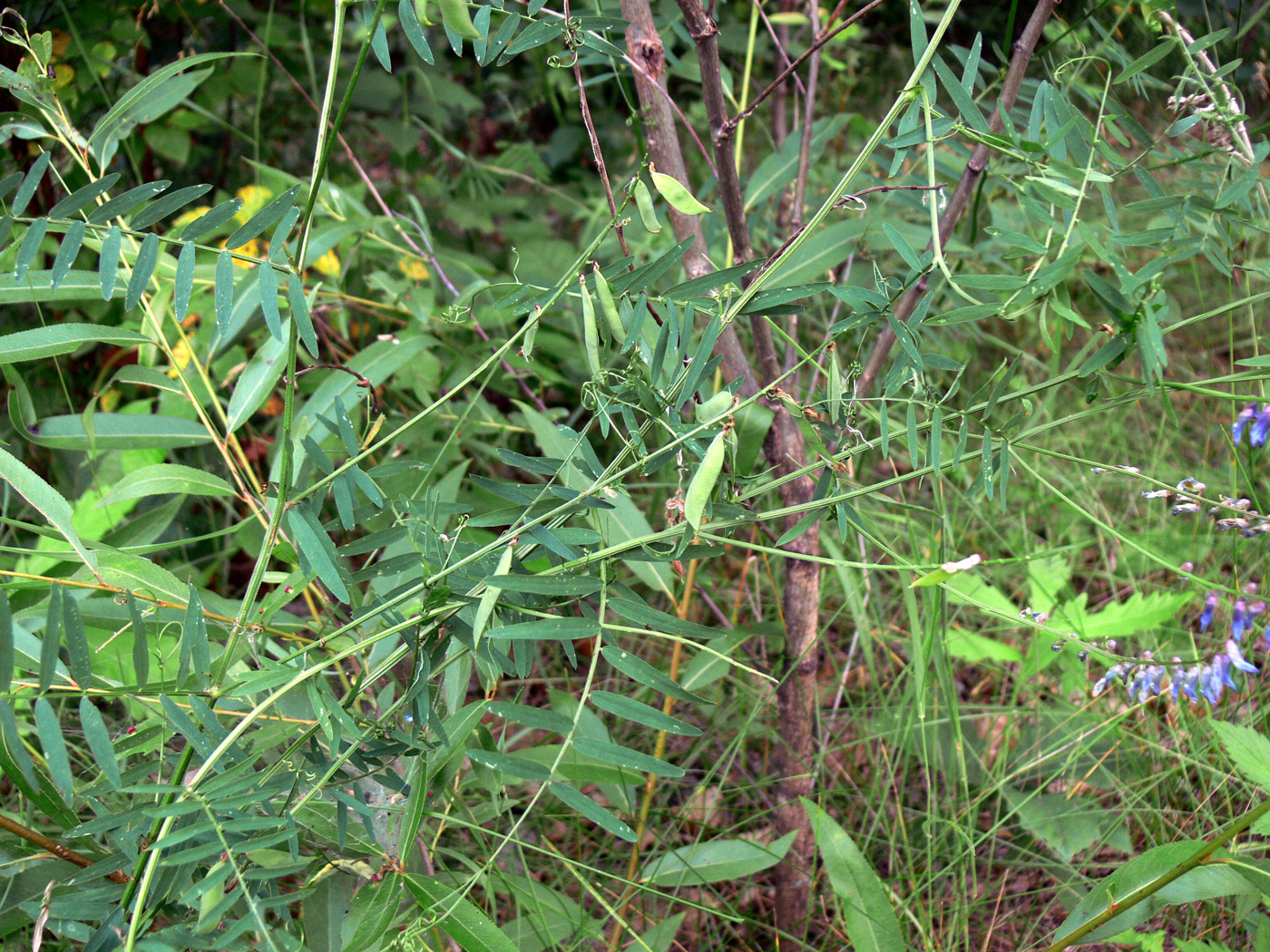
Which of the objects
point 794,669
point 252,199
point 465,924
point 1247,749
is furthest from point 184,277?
point 252,199

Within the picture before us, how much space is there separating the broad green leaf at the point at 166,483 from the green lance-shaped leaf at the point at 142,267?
0.37m

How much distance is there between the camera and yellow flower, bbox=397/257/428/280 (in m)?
1.46

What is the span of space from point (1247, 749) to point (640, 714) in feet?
1.84

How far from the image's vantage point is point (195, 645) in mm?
565

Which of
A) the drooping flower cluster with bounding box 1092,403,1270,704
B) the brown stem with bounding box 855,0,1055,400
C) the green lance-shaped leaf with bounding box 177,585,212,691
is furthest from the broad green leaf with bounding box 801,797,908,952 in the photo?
the green lance-shaped leaf with bounding box 177,585,212,691

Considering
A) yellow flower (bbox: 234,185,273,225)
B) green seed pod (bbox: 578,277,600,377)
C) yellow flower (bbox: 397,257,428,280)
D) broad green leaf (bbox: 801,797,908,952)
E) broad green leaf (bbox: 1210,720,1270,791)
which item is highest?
green seed pod (bbox: 578,277,600,377)

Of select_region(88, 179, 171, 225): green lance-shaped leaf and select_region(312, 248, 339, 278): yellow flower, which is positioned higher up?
select_region(88, 179, 171, 225): green lance-shaped leaf

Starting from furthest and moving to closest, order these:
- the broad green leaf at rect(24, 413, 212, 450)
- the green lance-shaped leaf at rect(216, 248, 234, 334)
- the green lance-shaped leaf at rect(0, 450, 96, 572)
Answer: the broad green leaf at rect(24, 413, 212, 450) → the green lance-shaped leaf at rect(0, 450, 96, 572) → the green lance-shaped leaf at rect(216, 248, 234, 334)

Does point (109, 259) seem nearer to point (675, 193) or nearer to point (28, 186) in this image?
point (28, 186)

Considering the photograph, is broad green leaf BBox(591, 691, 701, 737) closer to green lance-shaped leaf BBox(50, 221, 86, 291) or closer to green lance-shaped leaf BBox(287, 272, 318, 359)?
green lance-shaped leaf BBox(287, 272, 318, 359)

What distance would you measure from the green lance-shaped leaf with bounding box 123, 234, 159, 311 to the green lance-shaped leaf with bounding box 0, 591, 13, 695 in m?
0.20

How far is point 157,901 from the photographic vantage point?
1.65 feet

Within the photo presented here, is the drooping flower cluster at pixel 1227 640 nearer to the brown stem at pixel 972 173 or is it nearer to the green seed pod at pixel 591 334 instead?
the brown stem at pixel 972 173

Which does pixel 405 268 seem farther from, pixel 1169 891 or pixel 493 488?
pixel 1169 891
